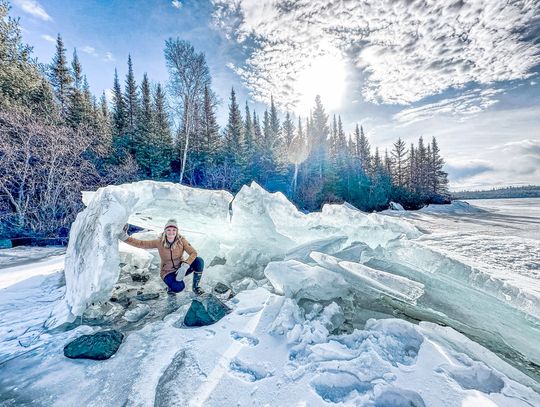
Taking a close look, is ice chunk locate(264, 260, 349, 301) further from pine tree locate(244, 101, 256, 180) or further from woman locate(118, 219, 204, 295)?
pine tree locate(244, 101, 256, 180)

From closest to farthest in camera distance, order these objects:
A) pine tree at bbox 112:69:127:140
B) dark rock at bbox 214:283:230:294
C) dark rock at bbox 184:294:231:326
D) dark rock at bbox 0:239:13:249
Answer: dark rock at bbox 184:294:231:326 < dark rock at bbox 214:283:230:294 < dark rock at bbox 0:239:13:249 < pine tree at bbox 112:69:127:140

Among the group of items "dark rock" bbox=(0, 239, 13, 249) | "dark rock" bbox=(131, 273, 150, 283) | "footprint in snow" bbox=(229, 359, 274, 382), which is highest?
"dark rock" bbox=(0, 239, 13, 249)

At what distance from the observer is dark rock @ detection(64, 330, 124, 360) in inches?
84.8

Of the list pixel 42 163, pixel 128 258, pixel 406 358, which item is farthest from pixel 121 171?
pixel 406 358

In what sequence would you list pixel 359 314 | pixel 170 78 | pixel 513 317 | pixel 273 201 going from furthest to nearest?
pixel 170 78
pixel 273 201
pixel 359 314
pixel 513 317

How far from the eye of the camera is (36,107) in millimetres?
10586

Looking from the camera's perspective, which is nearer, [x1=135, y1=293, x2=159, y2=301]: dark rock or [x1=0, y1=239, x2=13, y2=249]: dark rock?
[x1=135, y1=293, x2=159, y2=301]: dark rock

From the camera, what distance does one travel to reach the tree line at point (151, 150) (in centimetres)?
860

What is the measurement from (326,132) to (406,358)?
1284 inches

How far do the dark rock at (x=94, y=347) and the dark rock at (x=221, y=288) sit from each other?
5.29 feet

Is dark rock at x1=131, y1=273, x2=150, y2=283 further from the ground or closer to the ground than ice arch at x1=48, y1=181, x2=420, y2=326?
closer to the ground

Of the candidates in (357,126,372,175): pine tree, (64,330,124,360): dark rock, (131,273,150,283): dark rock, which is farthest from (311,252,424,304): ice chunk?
(357,126,372,175): pine tree

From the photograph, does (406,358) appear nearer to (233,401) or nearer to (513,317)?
(513,317)

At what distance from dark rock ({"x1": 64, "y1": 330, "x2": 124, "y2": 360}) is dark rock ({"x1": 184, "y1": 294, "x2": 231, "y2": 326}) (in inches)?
28.2
